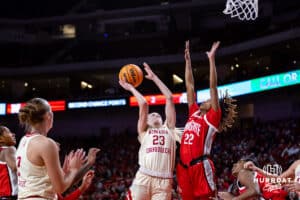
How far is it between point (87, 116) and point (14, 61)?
6197 millimetres

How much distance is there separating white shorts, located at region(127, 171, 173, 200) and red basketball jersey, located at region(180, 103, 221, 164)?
Result: 0.40m

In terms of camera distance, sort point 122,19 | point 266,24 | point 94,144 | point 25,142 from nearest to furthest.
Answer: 1. point 25,142
2. point 266,24
3. point 94,144
4. point 122,19

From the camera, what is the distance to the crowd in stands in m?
15.9

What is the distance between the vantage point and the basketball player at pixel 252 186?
18.5 feet

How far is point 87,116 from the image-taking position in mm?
28453

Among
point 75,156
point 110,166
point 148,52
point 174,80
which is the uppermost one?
point 148,52

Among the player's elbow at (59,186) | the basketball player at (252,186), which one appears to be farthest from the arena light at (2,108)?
the player's elbow at (59,186)

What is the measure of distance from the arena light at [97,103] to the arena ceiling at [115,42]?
641 millimetres

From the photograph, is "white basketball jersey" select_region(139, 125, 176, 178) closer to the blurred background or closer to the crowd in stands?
the crowd in stands

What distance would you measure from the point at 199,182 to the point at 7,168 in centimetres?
232

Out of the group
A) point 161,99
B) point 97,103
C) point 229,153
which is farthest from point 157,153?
point 97,103

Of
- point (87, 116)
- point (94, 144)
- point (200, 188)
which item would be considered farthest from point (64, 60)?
point (200, 188)

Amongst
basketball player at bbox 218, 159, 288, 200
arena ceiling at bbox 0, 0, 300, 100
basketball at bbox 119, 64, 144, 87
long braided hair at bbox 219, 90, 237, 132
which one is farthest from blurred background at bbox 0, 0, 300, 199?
basketball at bbox 119, 64, 144, 87

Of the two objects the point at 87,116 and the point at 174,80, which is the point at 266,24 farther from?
the point at 87,116
